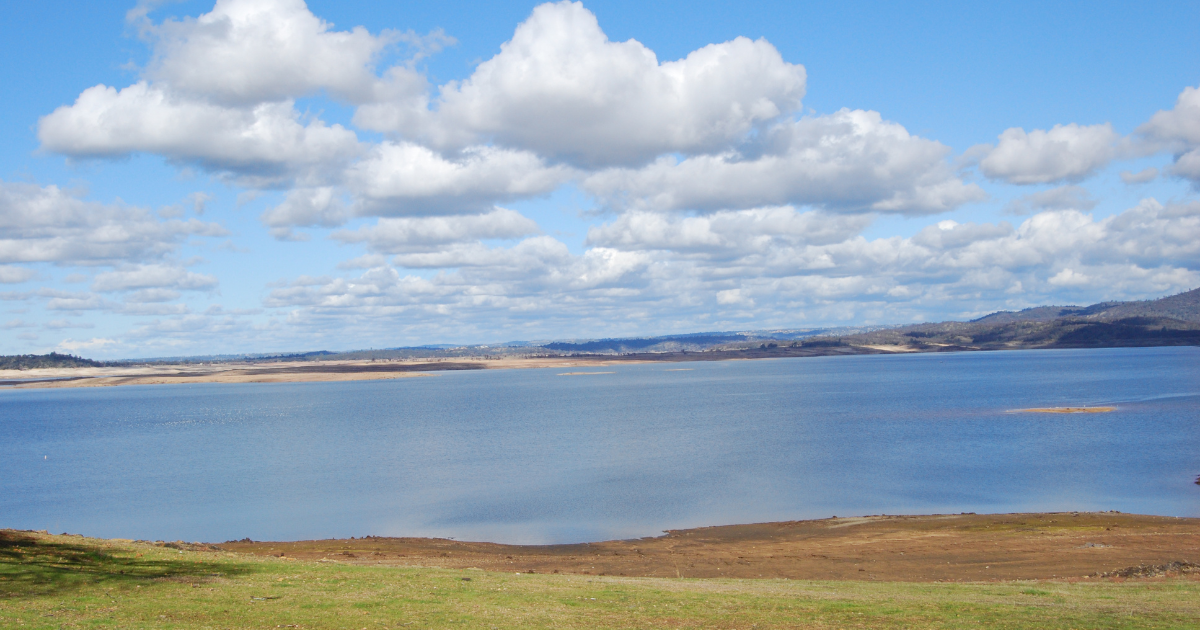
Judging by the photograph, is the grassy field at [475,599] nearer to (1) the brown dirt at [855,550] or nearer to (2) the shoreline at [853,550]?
(2) the shoreline at [853,550]

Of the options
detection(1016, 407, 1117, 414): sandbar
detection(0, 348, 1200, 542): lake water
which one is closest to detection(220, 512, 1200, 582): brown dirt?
detection(0, 348, 1200, 542): lake water

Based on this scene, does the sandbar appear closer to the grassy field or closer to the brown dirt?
the brown dirt

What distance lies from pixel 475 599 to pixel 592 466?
1596 inches

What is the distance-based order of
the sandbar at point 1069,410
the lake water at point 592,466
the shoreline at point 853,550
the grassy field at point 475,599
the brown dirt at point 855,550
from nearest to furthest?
1. the grassy field at point 475,599
2. the shoreline at point 853,550
3. the brown dirt at point 855,550
4. the lake water at point 592,466
5. the sandbar at point 1069,410

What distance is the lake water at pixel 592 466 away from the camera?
43438mm

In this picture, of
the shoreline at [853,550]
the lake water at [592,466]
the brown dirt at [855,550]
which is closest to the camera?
the shoreline at [853,550]

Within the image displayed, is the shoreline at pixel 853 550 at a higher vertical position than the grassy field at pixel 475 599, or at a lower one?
lower

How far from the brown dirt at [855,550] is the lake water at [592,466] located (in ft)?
11.9

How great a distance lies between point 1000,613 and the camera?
60.9ft

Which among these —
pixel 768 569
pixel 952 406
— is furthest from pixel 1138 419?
pixel 768 569

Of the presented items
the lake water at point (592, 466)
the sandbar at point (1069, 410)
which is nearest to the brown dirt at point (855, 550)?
the lake water at point (592, 466)

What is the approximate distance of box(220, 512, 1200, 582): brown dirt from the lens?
93.0ft

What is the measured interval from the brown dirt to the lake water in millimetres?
3623

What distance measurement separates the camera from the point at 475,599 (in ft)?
65.4
